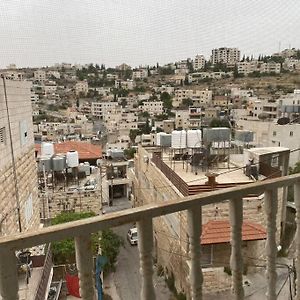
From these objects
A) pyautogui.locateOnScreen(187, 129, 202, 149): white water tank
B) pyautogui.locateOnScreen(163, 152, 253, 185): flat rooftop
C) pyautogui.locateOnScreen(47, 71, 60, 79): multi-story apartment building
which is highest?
pyautogui.locateOnScreen(47, 71, 60, 79): multi-story apartment building

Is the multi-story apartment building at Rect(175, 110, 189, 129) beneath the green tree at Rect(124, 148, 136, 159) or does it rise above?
above

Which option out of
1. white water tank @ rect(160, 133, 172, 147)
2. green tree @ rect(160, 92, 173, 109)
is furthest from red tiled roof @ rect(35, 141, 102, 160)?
green tree @ rect(160, 92, 173, 109)

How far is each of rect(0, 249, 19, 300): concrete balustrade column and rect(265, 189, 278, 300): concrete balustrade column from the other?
35.4 inches

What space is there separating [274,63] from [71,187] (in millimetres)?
51879

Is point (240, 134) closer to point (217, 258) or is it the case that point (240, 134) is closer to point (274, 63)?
point (217, 258)

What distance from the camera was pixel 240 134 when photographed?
12.0 metres

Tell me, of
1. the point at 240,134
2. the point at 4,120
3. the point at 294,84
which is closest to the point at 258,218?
the point at 4,120

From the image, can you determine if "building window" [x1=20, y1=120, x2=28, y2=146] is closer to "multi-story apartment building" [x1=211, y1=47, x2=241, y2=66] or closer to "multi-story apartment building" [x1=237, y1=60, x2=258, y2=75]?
"multi-story apartment building" [x1=237, y1=60, x2=258, y2=75]

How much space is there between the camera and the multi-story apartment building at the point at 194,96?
4348cm

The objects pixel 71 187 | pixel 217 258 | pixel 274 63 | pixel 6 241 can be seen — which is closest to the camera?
pixel 6 241

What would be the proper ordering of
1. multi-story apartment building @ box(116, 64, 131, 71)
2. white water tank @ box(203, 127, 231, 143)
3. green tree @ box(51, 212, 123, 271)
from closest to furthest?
green tree @ box(51, 212, 123, 271) → white water tank @ box(203, 127, 231, 143) → multi-story apartment building @ box(116, 64, 131, 71)

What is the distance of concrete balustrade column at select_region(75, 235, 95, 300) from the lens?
1016mm

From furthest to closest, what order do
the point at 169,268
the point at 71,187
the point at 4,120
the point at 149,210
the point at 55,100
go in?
the point at 55,100, the point at 71,187, the point at 169,268, the point at 4,120, the point at 149,210

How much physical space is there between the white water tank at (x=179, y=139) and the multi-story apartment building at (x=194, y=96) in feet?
109
